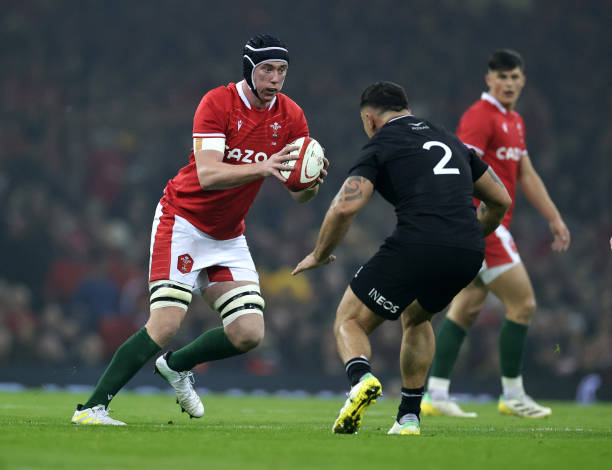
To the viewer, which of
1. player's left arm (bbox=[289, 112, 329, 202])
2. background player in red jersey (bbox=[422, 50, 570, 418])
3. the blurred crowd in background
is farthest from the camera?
the blurred crowd in background

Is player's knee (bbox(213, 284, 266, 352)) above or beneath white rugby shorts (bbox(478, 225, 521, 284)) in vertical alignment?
beneath

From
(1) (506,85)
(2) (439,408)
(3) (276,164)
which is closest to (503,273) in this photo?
(2) (439,408)

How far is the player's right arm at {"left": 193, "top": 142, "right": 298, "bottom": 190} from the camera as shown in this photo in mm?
6327

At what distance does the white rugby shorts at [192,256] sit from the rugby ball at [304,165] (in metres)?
0.68

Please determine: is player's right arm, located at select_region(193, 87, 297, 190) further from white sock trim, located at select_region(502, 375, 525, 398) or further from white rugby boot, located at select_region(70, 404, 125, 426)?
white sock trim, located at select_region(502, 375, 525, 398)

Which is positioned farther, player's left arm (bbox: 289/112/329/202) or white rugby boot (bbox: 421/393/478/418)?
white rugby boot (bbox: 421/393/478/418)

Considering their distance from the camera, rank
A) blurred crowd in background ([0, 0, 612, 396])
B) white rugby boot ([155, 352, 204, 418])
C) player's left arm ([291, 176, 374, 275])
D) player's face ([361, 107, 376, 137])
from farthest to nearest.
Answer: blurred crowd in background ([0, 0, 612, 396]), white rugby boot ([155, 352, 204, 418]), player's face ([361, 107, 376, 137]), player's left arm ([291, 176, 374, 275])

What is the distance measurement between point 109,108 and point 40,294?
4178 mm

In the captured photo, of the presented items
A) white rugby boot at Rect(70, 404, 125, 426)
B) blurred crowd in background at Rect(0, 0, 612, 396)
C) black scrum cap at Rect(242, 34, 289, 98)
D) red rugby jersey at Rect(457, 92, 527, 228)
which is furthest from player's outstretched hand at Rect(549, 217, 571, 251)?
white rugby boot at Rect(70, 404, 125, 426)

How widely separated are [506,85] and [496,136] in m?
0.55

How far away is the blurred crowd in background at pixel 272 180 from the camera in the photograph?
15.1 m

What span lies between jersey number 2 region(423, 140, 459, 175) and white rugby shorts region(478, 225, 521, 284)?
2.99 m

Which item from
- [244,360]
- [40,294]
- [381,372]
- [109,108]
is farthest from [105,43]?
[381,372]

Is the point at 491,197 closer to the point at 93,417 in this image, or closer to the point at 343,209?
the point at 343,209
